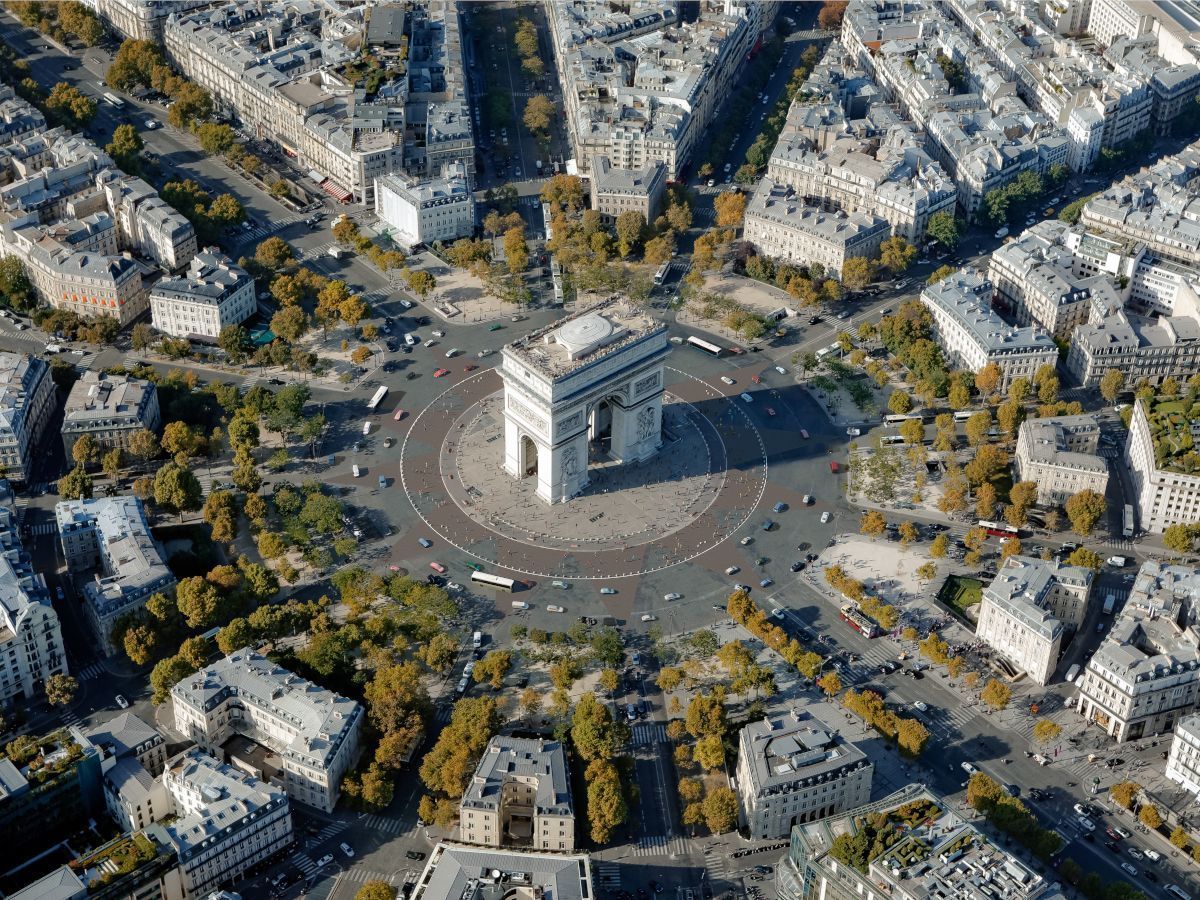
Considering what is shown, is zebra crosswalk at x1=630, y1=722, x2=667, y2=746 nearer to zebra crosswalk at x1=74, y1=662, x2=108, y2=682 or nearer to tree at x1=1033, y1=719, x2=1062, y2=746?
tree at x1=1033, y1=719, x2=1062, y2=746

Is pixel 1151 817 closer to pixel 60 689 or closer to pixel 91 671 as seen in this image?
pixel 91 671

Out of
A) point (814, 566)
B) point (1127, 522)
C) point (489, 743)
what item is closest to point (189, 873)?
point (489, 743)

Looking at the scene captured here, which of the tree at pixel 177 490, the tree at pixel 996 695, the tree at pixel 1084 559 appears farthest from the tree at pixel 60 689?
the tree at pixel 1084 559

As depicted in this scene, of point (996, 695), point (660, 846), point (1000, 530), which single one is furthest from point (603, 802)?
point (1000, 530)

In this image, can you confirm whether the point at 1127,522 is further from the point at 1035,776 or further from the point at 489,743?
the point at 489,743

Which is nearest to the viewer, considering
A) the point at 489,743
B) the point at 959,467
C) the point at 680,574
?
the point at 489,743

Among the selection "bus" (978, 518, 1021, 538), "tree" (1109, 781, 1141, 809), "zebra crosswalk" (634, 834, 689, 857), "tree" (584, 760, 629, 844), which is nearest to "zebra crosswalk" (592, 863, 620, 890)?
"tree" (584, 760, 629, 844)
